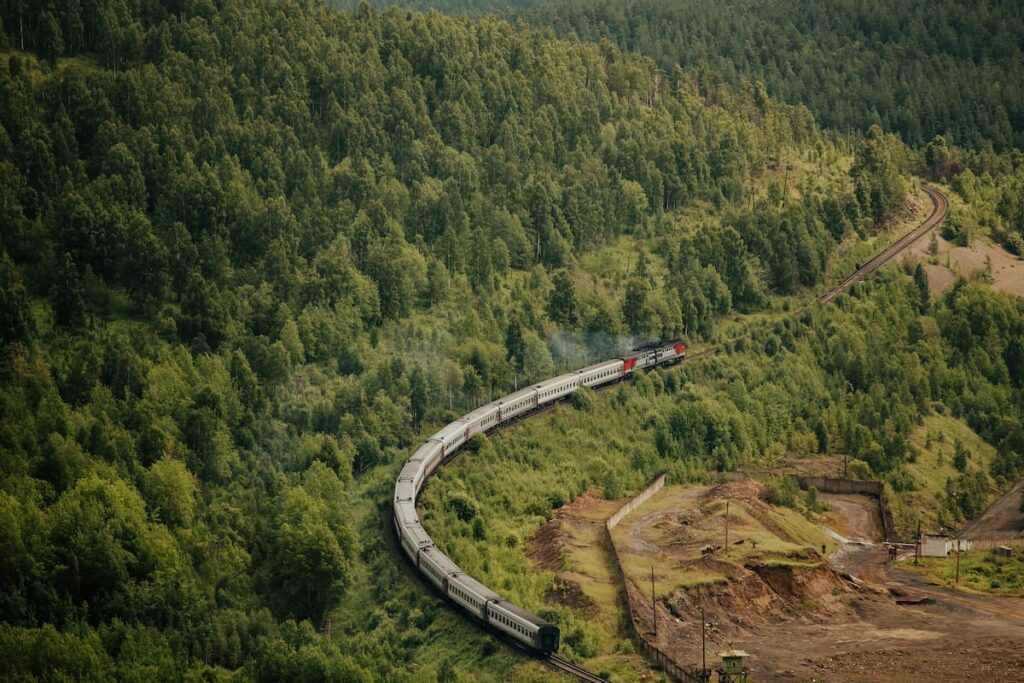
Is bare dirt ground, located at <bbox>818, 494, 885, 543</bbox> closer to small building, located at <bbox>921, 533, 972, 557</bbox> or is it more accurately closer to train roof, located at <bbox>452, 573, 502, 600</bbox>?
small building, located at <bbox>921, 533, 972, 557</bbox>

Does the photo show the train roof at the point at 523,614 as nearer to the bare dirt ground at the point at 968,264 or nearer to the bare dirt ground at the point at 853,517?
the bare dirt ground at the point at 853,517

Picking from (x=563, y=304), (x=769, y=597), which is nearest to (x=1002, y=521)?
(x=769, y=597)

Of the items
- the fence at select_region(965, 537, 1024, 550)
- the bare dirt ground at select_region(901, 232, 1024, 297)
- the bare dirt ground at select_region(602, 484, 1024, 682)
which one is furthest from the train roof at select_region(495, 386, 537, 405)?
the bare dirt ground at select_region(901, 232, 1024, 297)

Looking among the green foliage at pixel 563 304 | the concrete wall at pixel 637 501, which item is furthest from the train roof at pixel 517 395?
the green foliage at pixel 563 304

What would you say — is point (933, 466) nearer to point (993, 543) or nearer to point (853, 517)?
point (853, 517)

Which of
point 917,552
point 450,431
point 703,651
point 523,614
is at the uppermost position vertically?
point 523,614
